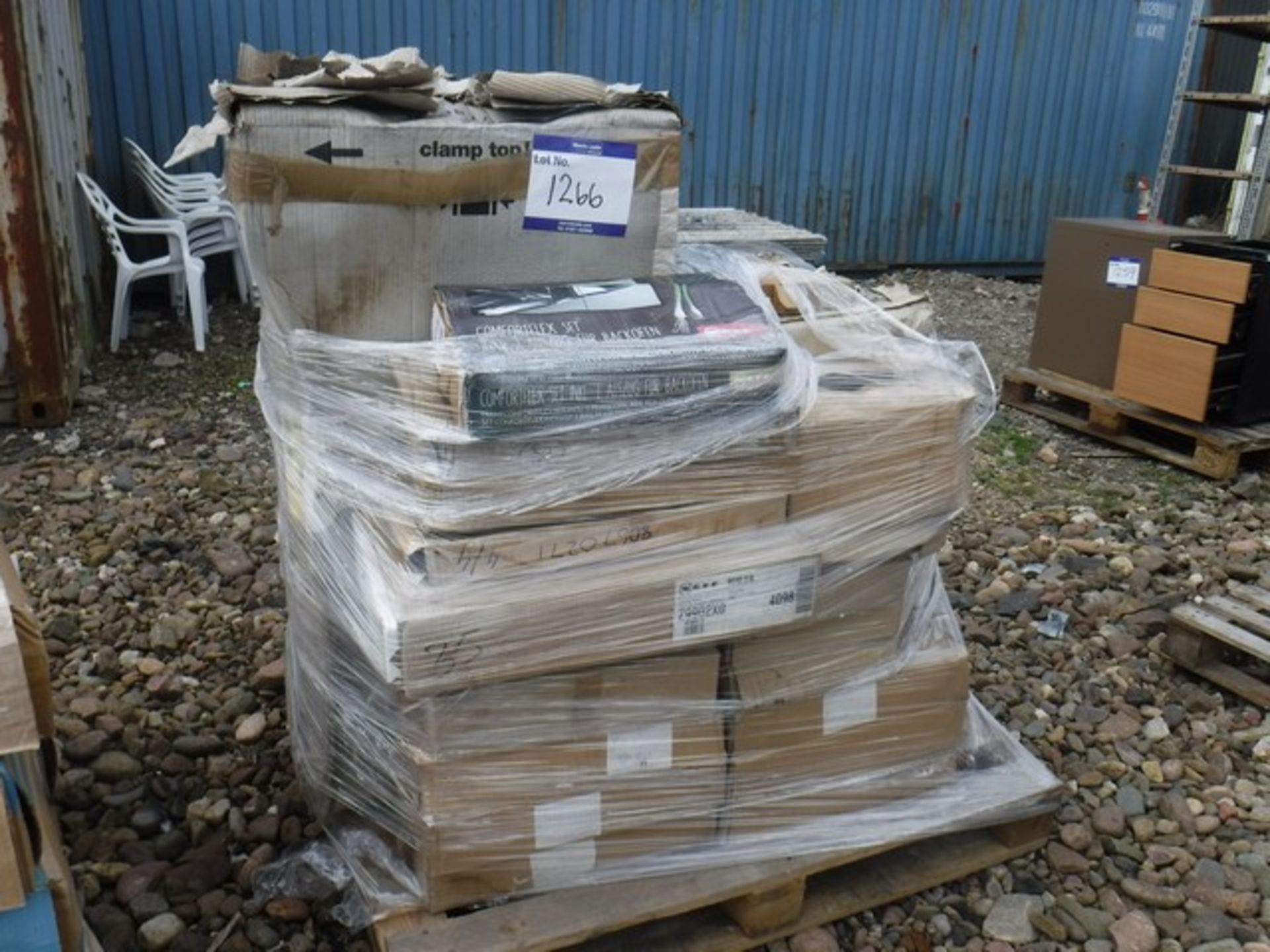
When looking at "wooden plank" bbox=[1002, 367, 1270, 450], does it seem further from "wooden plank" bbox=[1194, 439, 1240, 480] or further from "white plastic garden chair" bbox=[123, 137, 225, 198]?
"white plastic garden chair" bbox=[123, 137, 225, 198]

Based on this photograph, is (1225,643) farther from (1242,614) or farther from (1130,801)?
(1130,801)

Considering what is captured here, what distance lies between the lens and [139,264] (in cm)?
594

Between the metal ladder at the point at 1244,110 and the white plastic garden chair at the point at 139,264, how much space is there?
628 cm

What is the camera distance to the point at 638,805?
209 cm

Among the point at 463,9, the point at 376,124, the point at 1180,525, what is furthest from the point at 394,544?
the point at 463,9

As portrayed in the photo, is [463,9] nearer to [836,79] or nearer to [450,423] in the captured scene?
[836,79]

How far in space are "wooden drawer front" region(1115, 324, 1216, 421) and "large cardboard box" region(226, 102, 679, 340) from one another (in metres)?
3.27

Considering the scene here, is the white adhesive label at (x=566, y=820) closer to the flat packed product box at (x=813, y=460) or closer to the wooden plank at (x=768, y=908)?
the wooden plank at (x=768, y=908)

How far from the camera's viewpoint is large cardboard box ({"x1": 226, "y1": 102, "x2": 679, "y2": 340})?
192cm

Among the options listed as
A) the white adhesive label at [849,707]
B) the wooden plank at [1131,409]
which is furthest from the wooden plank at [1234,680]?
the wooden plank at [1131,409]

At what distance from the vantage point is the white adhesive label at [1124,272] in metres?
4.93

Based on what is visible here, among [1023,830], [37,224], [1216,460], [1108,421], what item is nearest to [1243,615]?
[1023,830]

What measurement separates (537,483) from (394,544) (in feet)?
0.85

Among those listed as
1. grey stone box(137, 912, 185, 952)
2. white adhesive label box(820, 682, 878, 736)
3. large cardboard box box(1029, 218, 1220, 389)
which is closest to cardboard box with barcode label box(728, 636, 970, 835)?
white adhesive label box(820, 682, 878, 736)
